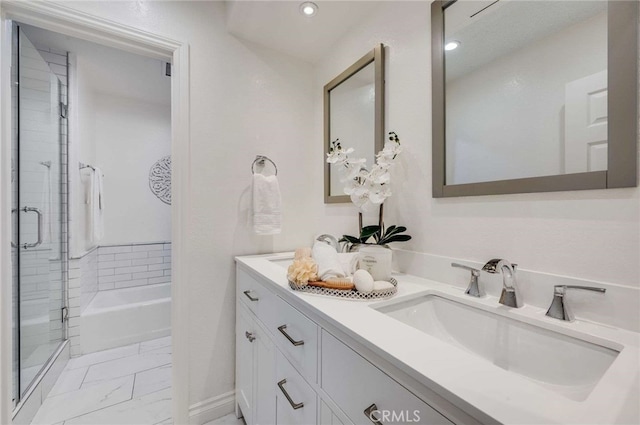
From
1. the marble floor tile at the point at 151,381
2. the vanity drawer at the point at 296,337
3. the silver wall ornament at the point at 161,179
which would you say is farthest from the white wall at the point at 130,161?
the vanity drawer at the point at 296,337

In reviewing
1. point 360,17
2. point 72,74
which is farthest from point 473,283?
point 72,74

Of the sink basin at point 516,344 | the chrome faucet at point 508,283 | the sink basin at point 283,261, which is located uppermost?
the chrome faucet at point 508,283

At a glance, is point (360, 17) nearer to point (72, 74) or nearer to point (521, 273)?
point (521, 273)

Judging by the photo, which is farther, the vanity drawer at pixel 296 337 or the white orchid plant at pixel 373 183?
the white orchid plant at pixel 373 183

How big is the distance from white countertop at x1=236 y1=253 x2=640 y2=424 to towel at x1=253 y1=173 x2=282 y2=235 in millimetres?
771

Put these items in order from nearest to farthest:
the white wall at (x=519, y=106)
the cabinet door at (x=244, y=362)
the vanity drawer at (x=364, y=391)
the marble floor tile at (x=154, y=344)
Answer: the vanity drawer at (x=364, y=391) → the white wall at (x=519, y=106) → the cabinet door at (x=244, y=362) → the marble floor tile at (x=154, y=344)

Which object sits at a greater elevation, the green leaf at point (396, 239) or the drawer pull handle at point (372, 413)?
the green leaf at point (396, 239)

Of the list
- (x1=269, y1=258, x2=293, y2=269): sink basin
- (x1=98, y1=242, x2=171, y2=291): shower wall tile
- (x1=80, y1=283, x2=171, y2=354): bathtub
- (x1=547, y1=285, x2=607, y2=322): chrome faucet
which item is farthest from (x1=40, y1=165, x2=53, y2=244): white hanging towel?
(x1=547, y1=285, x2=607, y2=322): chrome faucet

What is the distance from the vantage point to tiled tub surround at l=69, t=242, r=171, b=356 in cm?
211

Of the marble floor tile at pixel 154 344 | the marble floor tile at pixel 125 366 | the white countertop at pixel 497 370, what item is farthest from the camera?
the marble floor tile at pixel 154 344

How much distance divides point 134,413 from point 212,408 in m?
0.47

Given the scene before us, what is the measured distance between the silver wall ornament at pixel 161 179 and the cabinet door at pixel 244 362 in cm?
222

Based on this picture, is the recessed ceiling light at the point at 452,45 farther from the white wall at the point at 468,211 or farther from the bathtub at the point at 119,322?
the bathtub at the point at 119,322

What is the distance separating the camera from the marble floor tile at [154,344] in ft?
7.38
